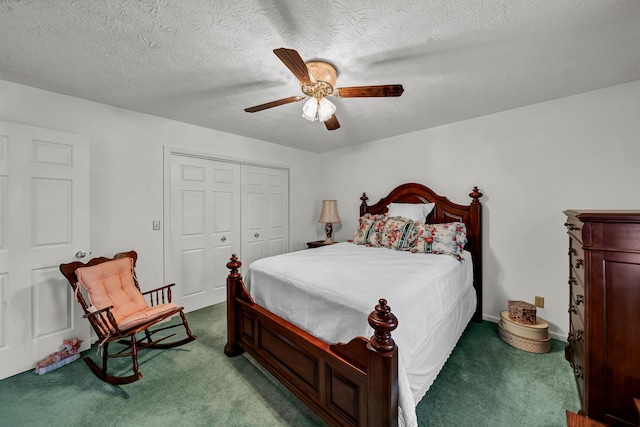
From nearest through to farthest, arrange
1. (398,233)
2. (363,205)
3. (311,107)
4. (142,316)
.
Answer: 1. (311,107)
2. (142,316)
3. (398,233)
4. (363,205)

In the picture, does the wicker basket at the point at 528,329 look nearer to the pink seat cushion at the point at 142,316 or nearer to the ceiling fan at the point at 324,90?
the ceiling fan at the point at 324,90

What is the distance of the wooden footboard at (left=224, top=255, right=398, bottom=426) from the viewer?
1109 mm

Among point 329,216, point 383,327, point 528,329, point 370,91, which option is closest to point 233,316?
point 383,327

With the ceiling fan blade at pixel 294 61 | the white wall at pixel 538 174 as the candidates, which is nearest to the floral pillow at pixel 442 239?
the white wall at pixel 538 174

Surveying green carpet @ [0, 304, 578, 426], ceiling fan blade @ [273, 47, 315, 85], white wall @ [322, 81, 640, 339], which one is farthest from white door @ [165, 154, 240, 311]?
white wall @ [322, 81, 640, 339]

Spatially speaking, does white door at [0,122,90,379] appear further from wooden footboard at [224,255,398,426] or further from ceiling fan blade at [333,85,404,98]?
ceiling fan blade at [333,85,404,98]

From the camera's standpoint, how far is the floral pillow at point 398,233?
108 inches

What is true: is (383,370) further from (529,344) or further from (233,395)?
(529,344)

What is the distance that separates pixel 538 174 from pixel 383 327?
2.50m

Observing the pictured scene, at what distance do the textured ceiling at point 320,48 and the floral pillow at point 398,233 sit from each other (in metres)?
1.27

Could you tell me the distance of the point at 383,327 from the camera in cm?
110

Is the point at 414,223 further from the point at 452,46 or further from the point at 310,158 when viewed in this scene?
the point at 310,158

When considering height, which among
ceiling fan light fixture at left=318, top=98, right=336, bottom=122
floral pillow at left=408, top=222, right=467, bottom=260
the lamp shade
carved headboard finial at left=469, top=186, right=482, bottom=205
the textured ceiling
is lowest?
floral pillow at left=408, top=222, right=467, bottom=260

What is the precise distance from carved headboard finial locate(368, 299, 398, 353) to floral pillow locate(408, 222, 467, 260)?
5.40 ft
